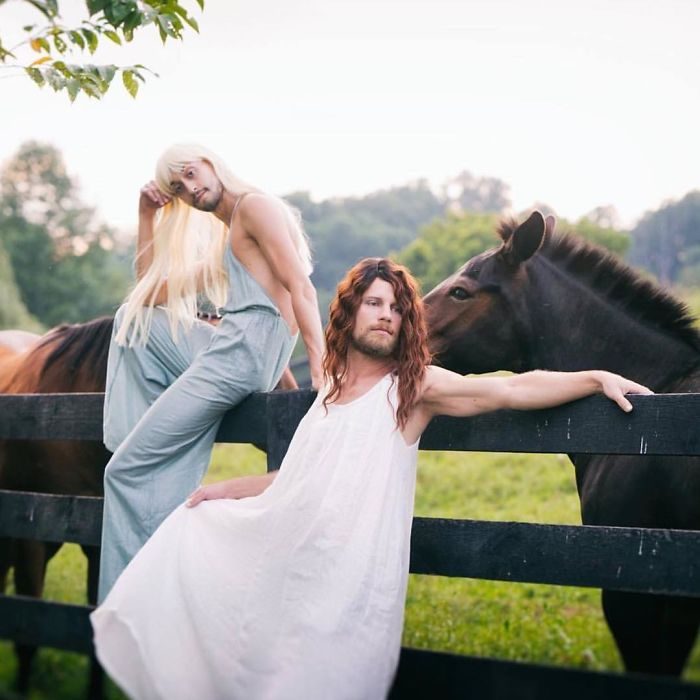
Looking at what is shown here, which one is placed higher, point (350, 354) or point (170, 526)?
point (350, 354)

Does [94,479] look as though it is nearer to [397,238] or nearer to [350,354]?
[350,354]

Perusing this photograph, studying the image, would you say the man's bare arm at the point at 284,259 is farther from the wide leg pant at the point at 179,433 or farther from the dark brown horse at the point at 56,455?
the dark brown horse at the point at 56,455

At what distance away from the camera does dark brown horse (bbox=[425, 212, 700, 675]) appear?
4148 mm

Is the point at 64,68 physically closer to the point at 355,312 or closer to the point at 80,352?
the point at 355,312

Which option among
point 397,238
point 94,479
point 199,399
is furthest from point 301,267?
point 397,238

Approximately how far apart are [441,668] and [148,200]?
2555mm

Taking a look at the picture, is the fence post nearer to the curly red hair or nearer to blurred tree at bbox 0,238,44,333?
the curly red hair

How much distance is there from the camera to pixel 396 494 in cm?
336

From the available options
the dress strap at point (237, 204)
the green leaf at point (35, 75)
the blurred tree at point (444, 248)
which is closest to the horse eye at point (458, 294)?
the dress strap at point (237, 204)

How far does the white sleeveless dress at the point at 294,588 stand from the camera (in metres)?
3.20

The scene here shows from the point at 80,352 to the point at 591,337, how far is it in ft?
10.7

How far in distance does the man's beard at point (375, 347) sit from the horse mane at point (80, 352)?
2.96 meters

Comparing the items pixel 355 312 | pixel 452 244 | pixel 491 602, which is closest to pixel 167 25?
pixel 355 312

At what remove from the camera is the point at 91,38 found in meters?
4.02
